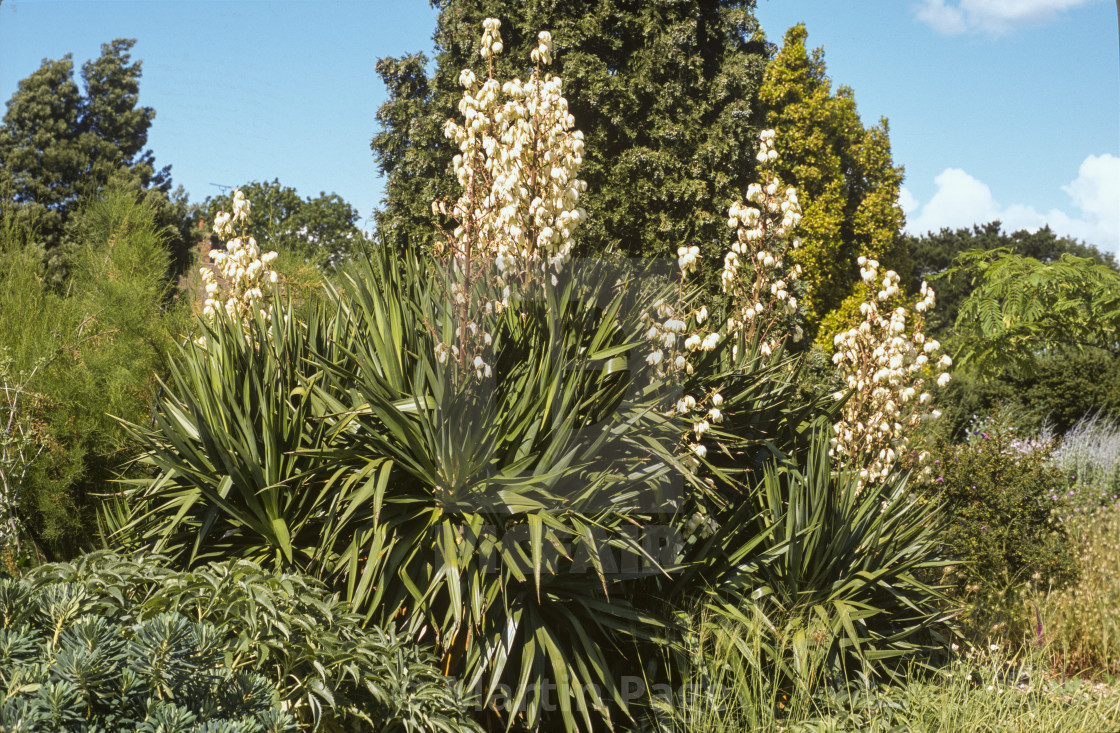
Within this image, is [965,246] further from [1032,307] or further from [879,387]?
[879,387]

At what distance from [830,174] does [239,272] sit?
19.3m

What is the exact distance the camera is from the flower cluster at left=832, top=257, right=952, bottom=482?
5.71 meters

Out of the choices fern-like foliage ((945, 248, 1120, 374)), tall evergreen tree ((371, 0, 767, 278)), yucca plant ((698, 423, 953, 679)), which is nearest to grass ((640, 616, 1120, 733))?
yucca plant ((698, 423, 953, 679))

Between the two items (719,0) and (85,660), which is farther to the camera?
(719,0)

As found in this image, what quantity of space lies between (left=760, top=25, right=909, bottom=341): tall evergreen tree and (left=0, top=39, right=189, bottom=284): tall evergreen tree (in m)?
15.7

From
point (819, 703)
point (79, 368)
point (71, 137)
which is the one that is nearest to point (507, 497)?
point (819, 703)

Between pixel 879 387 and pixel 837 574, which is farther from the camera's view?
pixel 879 387

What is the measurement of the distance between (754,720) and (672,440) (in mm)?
1429

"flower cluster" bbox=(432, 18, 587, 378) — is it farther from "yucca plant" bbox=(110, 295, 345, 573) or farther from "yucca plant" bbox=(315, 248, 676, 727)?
"yucca plant" bbox=(110, 295, 345, 573)

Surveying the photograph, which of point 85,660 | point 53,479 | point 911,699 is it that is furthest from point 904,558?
point 53,479

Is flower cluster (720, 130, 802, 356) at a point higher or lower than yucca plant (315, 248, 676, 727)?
higher

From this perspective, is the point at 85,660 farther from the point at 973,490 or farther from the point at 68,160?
the point at 68,160

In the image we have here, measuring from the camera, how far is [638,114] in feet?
44.0

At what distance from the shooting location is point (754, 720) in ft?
12.6
